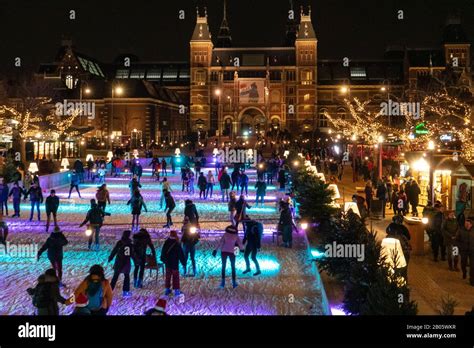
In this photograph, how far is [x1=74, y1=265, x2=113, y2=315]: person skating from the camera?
6707 mm

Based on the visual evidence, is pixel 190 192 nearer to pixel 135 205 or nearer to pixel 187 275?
pixel 135 205

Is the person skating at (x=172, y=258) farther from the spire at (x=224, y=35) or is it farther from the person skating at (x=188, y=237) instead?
the spire at (x=224, y=35)

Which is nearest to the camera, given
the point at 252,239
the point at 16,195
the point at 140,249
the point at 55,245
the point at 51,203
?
the point at 140,249

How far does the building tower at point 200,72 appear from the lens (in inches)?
3292

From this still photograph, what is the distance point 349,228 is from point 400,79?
78809 millimetres

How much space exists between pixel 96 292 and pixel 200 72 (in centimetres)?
7942

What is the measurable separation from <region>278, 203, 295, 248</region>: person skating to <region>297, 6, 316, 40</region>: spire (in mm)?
73993

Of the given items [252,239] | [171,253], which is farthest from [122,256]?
[252,239]

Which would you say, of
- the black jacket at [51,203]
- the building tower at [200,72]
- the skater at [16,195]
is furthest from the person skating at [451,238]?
the building tower at [200,72]

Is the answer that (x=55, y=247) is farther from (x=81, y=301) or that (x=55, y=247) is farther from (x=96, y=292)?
(x=81, y=301)

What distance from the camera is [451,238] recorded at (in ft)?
36.1

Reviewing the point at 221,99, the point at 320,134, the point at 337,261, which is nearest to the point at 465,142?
the point at 337,261

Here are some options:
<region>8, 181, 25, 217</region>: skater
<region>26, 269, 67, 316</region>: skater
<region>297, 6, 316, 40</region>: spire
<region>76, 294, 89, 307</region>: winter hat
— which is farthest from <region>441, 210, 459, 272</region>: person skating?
<region>297, 6, 316, 40</region>: spire

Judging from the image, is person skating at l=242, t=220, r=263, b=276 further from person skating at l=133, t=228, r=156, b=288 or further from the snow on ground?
person skating at l=133, t=228, r=156, b=288
